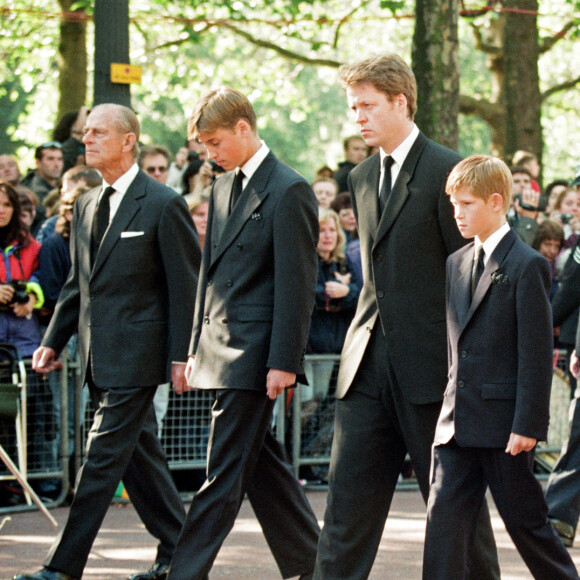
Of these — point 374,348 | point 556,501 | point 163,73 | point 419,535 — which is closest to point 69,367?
point 419,535

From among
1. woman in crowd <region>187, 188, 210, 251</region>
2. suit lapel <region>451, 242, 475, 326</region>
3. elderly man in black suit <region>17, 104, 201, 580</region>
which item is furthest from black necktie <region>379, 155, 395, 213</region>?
woman in crowd <region>187, 188, 210, 251</region>

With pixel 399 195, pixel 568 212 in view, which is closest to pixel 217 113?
pixel 399 195

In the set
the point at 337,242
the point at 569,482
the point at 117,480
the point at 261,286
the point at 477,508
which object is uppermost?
the point at 337,242

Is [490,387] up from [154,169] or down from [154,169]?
down

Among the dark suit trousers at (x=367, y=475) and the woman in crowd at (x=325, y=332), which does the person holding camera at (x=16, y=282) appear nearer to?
the woman in crowd at (x=325, y=332)

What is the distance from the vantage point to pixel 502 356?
4.68 meters

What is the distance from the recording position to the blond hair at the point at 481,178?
15.4ft

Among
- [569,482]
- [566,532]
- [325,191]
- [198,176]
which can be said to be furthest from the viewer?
[325,191]

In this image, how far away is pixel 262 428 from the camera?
543 centimetres

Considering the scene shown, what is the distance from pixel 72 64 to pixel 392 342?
1298cm

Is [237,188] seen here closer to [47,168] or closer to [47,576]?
[47,576]

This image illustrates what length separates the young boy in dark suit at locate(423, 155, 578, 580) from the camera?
4.61 m

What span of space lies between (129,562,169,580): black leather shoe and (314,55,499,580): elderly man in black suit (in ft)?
4.56

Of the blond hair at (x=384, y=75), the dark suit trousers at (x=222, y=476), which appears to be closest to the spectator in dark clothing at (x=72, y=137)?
the dark suit trousers at (x=222, y=476)
